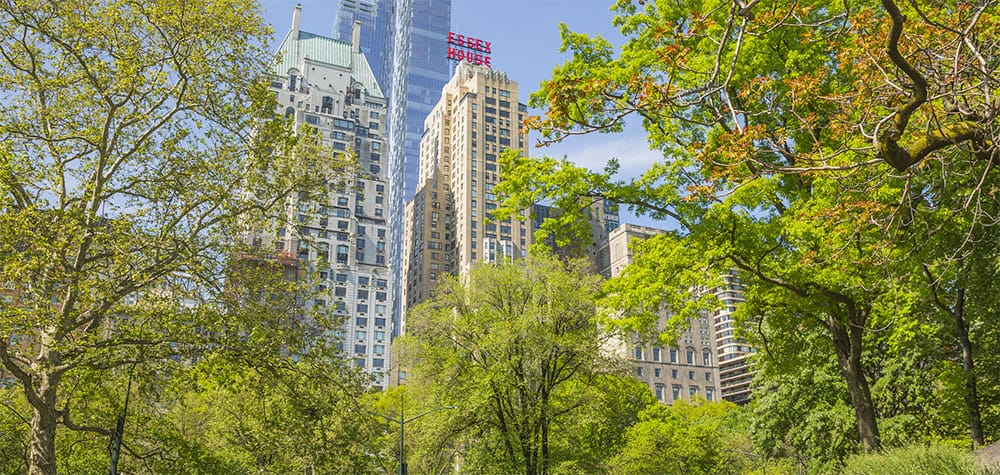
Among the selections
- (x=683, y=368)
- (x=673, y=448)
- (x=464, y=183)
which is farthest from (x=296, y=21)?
(x=673, y=448)

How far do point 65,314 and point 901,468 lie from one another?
14829mm

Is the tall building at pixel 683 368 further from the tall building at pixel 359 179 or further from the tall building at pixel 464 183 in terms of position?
the tall building at pixel 359 179

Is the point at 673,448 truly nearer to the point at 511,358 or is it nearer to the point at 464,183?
the point at 511,358

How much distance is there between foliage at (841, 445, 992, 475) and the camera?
1003cm

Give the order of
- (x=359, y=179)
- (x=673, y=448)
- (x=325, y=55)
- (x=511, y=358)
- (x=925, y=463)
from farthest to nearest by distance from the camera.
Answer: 1. (x=325, y=55)
2. (x=359, y=179)
3. (x=673, y=448)
4. (x=511, y=358)
5. (x=925, y=463)

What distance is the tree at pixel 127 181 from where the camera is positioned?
44.1 feet

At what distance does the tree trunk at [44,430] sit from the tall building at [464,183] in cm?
Result: 11409

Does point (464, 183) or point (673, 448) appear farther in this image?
point (464, 183)

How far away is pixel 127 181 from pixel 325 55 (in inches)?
5169

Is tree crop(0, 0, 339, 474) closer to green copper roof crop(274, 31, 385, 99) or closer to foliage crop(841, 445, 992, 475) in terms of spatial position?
foliage crop(841, 445, 992, 475)

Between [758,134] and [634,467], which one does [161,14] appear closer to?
[758,134]

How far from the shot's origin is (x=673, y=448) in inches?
1594

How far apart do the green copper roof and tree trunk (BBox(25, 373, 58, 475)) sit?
12443cm

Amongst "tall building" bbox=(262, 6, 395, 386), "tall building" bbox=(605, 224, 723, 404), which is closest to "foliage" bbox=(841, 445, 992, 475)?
"tall building" bbox=(262, 6, 395, 386)
